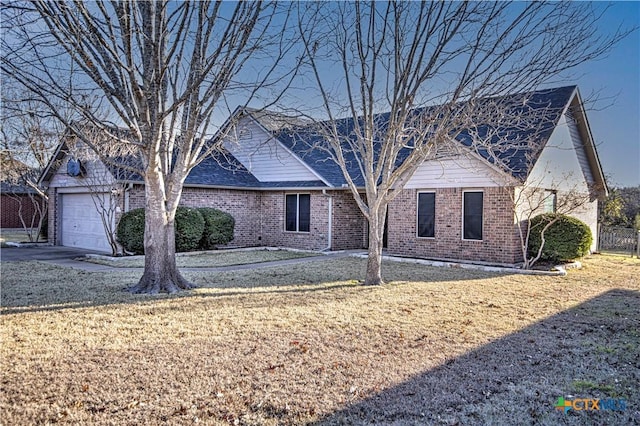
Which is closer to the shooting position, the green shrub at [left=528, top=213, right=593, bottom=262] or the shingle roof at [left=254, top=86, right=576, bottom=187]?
the shingle roof at [left=254, top=86, right=576, bottom=187]

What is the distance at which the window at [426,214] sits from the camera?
15.0 metres

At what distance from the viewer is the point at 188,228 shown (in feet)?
51.2

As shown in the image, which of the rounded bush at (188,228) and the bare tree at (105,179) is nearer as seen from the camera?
the bare tree at (105,179)

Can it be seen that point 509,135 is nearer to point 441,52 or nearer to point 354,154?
point 354,154

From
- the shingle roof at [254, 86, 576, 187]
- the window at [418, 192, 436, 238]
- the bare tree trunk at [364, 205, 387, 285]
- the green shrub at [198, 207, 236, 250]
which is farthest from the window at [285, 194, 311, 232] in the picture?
the bare tree trunk at [364, 205, 387, 285]

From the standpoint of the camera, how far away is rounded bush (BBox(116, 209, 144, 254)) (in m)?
14.6

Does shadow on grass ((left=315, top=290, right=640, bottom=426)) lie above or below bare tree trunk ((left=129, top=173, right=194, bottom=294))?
below

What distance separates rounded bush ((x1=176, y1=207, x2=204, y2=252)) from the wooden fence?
15.5 meters

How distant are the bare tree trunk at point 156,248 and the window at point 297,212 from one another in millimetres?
9276

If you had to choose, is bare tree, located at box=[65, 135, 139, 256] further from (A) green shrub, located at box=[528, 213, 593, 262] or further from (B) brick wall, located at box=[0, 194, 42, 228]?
(B) brick wall, located at box=[0, 194, 42, 228]

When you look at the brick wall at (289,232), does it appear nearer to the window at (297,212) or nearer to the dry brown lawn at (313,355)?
the window at (297,212)

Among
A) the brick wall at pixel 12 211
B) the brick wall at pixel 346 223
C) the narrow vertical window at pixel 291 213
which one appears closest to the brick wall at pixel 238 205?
the narrow vertical window at pixel 291 213

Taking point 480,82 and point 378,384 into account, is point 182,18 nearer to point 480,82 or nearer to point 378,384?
point 480,82

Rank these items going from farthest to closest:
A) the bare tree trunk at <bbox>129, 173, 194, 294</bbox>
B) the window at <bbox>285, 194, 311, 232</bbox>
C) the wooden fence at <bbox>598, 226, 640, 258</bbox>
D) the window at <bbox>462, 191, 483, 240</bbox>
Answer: the window at <bbox>285, 194, 311, 232</bbox>
the wooden fence at <bbox>598, 226, 640, 258</bbox>
the window at <bbox>462, 191, 483, 240</bbox>
the bare tree trunk at <bbox>129, 173, 194, 294</bbox>
